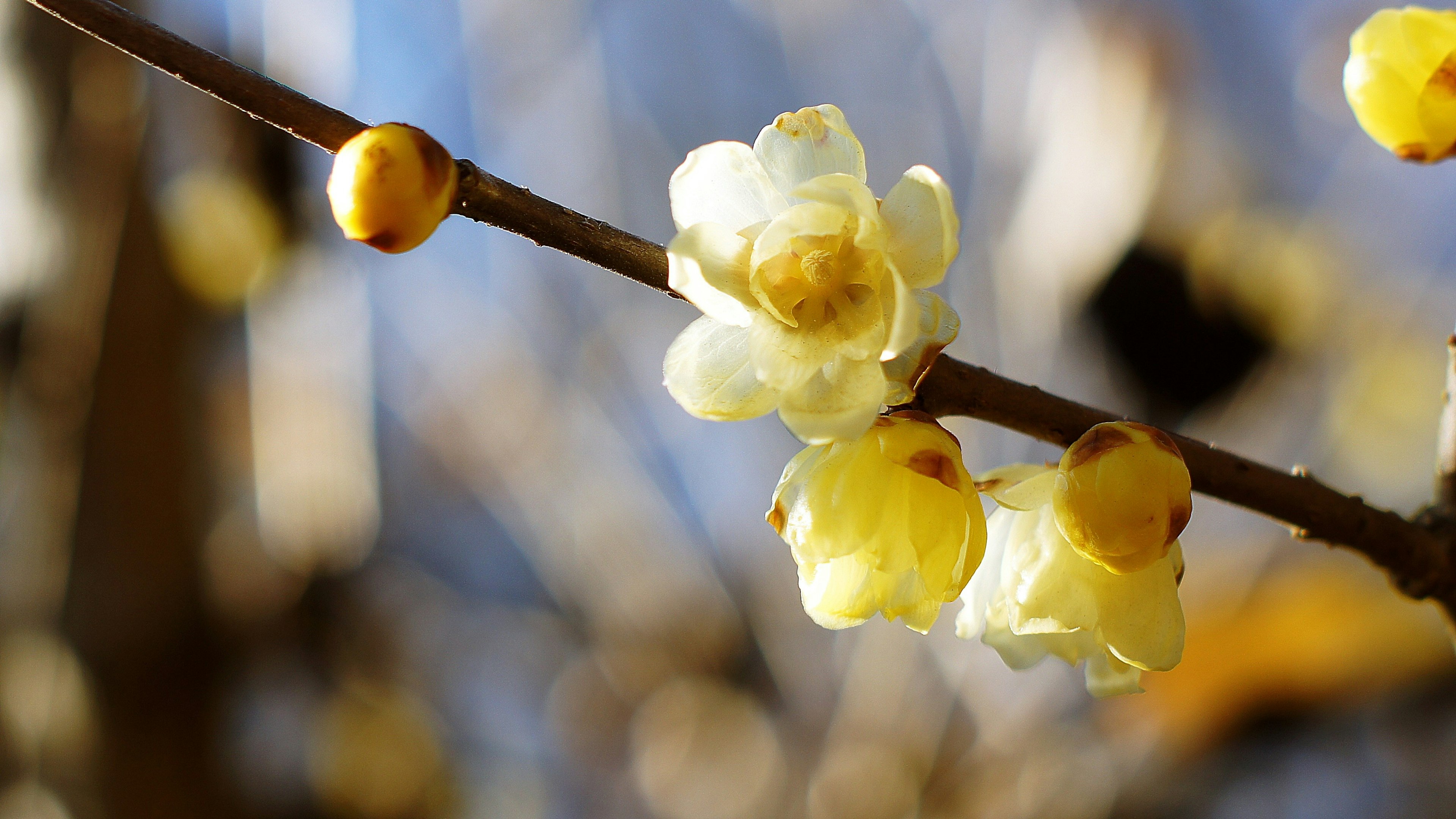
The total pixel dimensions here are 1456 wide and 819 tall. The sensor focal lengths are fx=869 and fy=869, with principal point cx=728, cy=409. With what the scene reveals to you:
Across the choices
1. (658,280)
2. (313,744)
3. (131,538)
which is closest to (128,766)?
(131,538)

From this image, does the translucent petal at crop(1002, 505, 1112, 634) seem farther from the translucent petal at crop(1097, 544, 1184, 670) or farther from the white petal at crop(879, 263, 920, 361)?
the white petal at crop(879, 263, 920, 361)

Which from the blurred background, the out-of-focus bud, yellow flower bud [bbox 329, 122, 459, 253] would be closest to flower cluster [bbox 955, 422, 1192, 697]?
yellow flower bud [bbox 329, 122, 459, 253]

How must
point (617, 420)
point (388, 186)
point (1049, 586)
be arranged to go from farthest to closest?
point (617, 420), point (1049, 586), point (388, 186)

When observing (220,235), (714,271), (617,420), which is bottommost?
(617,420)

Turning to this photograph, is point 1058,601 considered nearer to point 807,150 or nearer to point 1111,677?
point 1111,677

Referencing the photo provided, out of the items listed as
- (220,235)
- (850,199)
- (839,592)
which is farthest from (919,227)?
(220,235)
